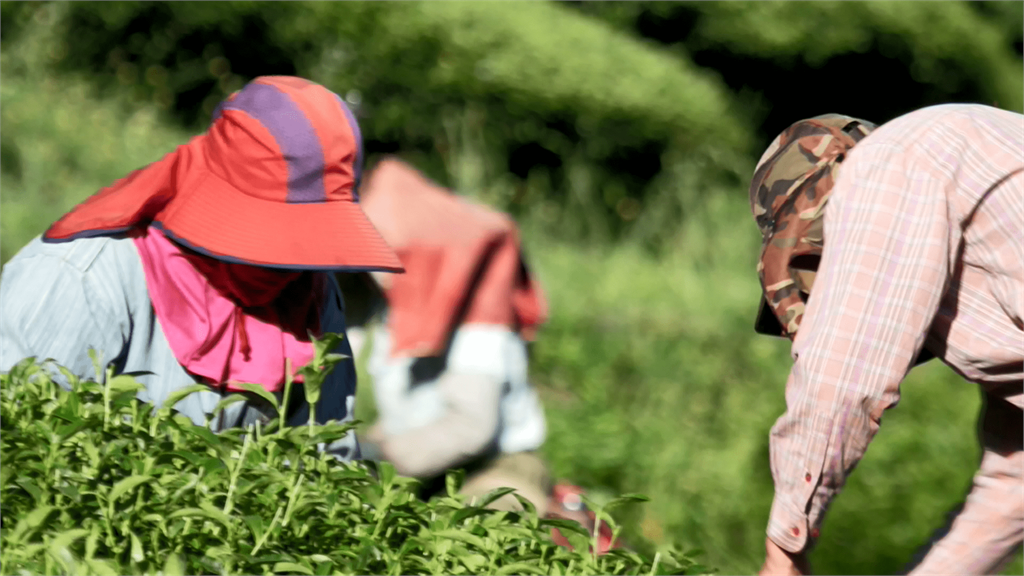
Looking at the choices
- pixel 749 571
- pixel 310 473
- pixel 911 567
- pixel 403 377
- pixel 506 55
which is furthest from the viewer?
pixel 506 55

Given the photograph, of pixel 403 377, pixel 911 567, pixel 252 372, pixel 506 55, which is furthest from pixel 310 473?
pixel 506 55

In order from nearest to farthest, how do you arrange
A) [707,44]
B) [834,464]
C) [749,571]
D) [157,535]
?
[157,535] < [834,464] < [749,571] < [707,44]

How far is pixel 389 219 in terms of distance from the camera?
4234mm

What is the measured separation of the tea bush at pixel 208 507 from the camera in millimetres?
1513

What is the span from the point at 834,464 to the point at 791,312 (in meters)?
0.29

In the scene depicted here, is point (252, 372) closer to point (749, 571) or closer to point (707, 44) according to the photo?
point (749, 571)

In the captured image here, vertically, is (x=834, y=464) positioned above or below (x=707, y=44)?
above

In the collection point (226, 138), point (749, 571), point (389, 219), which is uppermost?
point (226, 138)

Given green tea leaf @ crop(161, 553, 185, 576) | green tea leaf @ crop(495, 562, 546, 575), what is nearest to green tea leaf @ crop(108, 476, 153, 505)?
green tea leaf @ crop(161, 553, 185, 576)

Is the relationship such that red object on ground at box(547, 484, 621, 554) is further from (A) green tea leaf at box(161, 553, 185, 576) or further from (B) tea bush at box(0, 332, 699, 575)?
(A) green tea leaf at box(161, 553, 185, 576)

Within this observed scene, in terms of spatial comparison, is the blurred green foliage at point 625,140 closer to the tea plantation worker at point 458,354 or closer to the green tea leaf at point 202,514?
the tea plantation worker at point 458,354

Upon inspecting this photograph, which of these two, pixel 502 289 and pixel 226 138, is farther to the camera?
pixel 502 289

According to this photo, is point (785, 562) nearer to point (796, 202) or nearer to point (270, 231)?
point (796, 202)

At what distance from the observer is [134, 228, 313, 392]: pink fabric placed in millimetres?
2168
